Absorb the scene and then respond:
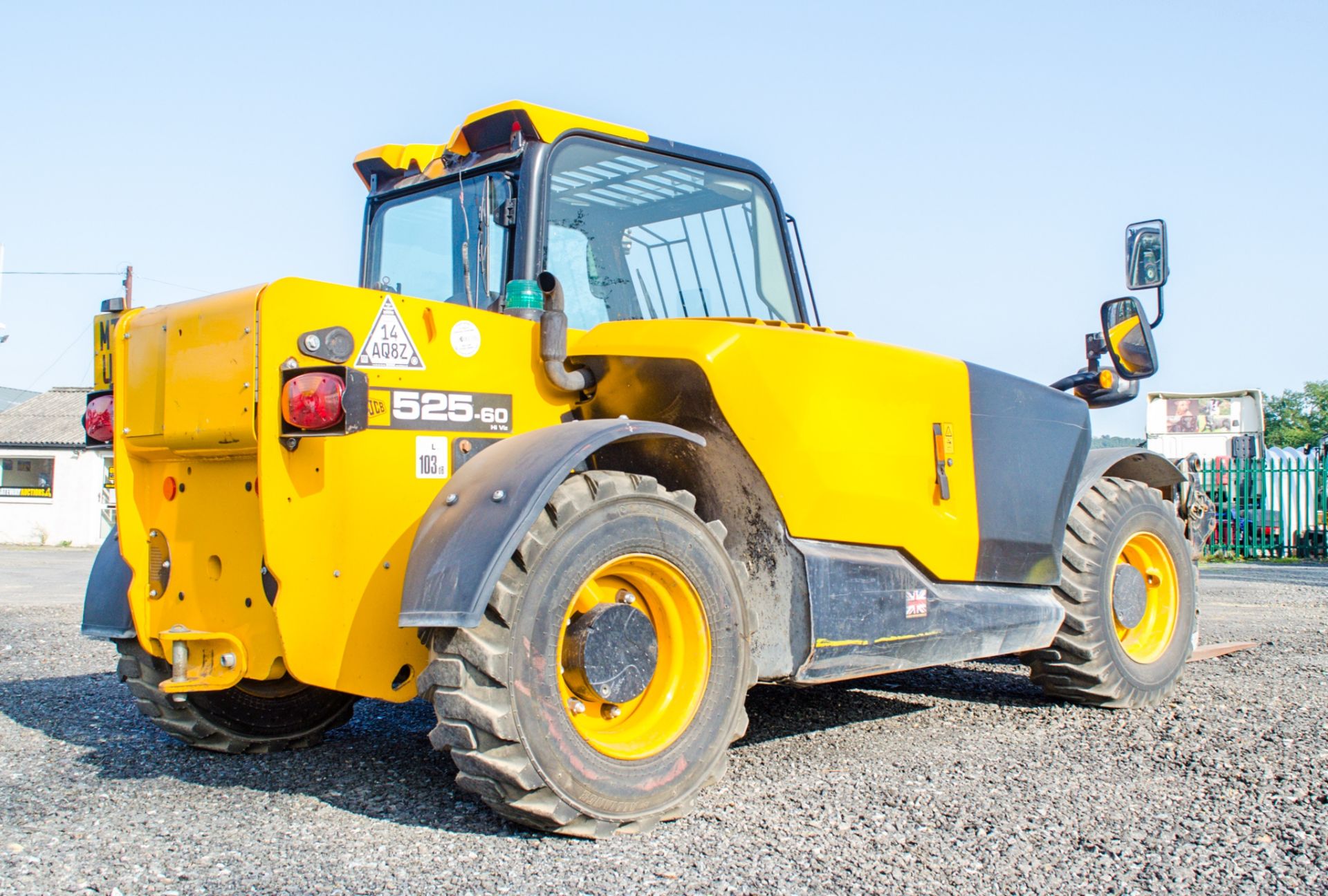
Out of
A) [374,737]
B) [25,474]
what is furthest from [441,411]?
[25,474]

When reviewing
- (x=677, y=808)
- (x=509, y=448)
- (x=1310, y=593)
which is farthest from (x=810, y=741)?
(x=1310, y=593)

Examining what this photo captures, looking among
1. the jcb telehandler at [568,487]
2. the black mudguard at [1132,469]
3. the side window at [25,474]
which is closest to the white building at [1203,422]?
the black mudguard at [1132,469]

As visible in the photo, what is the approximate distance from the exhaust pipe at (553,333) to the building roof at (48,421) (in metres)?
31.0

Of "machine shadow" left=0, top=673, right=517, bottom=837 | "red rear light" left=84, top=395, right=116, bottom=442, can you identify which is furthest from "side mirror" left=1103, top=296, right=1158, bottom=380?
"red rear light" left=84, top=395, right=116, bottom=442

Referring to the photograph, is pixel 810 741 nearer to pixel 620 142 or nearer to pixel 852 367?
pixel 852 367

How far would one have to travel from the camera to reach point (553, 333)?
162 inches

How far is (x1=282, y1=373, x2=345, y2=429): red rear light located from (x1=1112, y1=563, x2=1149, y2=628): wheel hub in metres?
4.01

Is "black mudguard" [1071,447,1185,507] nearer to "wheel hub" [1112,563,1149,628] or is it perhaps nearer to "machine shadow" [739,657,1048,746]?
"wheel hub" [1112,563,1149,628]

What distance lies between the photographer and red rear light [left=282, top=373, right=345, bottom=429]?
348 cm

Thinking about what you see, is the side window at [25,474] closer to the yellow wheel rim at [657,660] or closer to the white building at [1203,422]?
the white building at [1203,422]

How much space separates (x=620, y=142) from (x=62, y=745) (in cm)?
335

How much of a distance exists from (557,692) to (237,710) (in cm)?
168

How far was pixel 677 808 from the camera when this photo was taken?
145 inches

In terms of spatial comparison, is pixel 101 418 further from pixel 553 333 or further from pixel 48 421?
pixel 48 421
